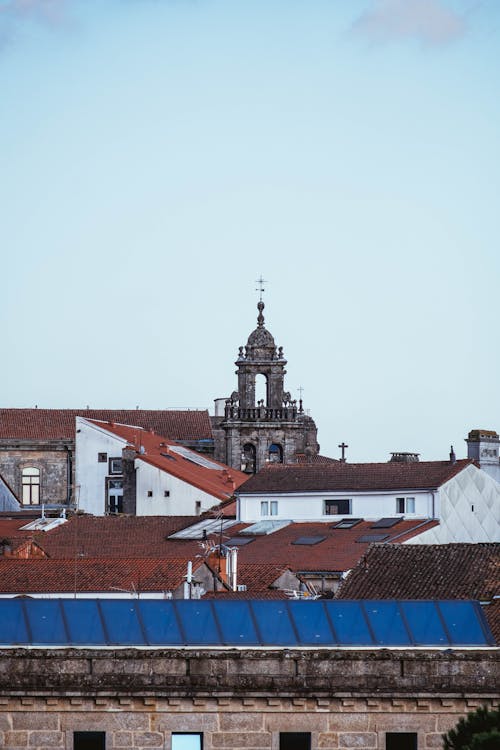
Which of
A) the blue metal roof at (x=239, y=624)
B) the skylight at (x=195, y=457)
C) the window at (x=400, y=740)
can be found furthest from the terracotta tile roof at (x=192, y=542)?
the window at (x=400, y=740)

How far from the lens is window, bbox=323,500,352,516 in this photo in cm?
9150

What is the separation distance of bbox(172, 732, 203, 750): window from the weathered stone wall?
101 m

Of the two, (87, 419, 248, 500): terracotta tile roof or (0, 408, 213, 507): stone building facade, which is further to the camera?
(0, 408, 213, 507): stone building facade

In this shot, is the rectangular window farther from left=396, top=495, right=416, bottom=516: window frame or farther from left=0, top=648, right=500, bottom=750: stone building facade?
left=396, top=495, right=416, bottom=516: window frame

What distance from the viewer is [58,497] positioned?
5118 inches

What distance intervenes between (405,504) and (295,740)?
59129mm

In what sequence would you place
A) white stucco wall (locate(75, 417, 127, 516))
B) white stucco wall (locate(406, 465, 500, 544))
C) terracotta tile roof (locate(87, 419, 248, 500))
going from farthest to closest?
white stucco wall (locate(75, 417, 127, 516)) → terracotta tile roof (locate(87, 419, 248, 500)) → white stucco wall (locate(406, 465, 500, 544))

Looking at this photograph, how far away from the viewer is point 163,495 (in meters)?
115

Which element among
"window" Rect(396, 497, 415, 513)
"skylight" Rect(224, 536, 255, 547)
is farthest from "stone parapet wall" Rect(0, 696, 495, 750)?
"window" Rect(396, 497, 415, 513)

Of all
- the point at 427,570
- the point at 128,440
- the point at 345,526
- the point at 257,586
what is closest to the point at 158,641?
the point at 427,570

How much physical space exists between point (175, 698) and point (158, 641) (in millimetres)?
2165

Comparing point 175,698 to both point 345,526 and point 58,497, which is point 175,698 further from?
point 58,497

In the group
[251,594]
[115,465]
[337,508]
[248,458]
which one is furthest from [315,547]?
[248,458]

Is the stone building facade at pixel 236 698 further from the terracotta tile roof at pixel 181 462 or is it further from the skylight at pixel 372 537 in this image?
the terracotta tile roof at pixel 181 462
